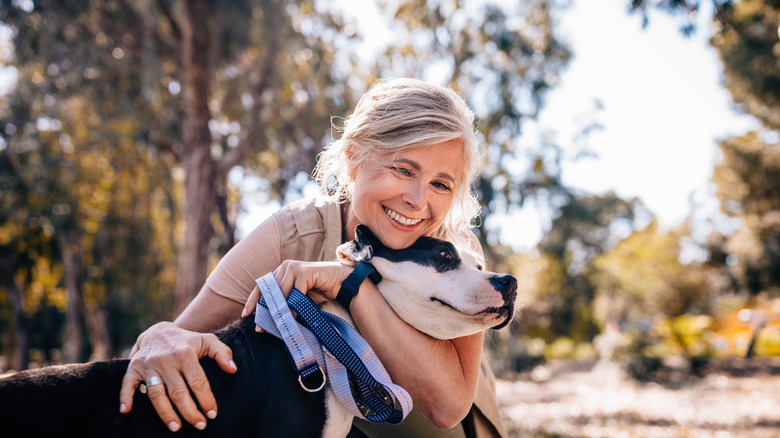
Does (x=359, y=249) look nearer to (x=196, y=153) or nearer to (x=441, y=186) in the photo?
(x=441, y=186)

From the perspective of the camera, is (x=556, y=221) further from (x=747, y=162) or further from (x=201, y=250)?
(x=201, y=250)

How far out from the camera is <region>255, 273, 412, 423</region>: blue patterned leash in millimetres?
1526

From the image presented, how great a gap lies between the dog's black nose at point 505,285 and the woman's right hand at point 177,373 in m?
0.88

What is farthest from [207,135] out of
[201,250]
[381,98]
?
[381,98]

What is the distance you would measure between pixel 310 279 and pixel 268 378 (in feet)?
1.10

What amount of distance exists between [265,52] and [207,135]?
87.7 inches

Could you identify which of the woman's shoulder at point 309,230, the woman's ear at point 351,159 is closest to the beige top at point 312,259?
the woman's shoulder at point 309,230

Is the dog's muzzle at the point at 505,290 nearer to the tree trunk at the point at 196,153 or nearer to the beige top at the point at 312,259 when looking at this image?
the beige top at the point at 312,259

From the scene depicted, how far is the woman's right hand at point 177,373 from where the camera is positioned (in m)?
1.43

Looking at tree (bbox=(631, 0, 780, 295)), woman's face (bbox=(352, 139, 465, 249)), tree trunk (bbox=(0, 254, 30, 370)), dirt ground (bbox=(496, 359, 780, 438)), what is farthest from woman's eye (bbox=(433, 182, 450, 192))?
tree trunk (bbox=(0, 254, 30, 370))

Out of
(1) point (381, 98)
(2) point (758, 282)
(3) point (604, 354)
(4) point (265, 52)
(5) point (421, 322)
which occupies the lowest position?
(3) point (604, 354)

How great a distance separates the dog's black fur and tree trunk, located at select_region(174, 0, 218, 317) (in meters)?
6.72

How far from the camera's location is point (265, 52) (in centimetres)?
959

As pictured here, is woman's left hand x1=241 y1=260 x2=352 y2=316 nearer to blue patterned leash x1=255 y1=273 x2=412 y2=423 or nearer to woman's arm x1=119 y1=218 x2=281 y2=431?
blue patterned leash x1=255 y1=273 x2=412 y2=423
